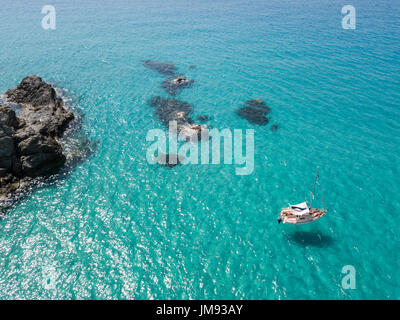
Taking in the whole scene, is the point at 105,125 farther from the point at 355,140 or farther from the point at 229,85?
the point at 355,140

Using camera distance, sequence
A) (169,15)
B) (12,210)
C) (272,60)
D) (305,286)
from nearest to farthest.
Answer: (305,286), (12,210), (272,60), (169,15)

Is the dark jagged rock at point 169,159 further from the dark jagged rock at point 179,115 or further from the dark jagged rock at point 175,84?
the dark jagged rock at point 175,84

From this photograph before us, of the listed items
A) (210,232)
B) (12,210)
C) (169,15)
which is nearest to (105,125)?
(12,210)

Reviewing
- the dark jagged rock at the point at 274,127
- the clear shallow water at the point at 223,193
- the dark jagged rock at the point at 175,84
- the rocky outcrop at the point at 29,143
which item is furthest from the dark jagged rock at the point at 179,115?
the rocky outcrop at the point at 29,143

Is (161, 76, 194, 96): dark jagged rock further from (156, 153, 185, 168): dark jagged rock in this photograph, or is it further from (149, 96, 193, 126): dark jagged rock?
(156, 153, 185, 168): dark jagged rock

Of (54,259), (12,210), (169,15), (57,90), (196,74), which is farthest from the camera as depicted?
(169,15)

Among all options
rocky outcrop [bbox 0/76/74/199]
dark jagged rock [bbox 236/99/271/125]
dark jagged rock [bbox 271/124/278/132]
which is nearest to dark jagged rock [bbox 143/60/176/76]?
dark jagged rock [bbox 236/99/271/125]
